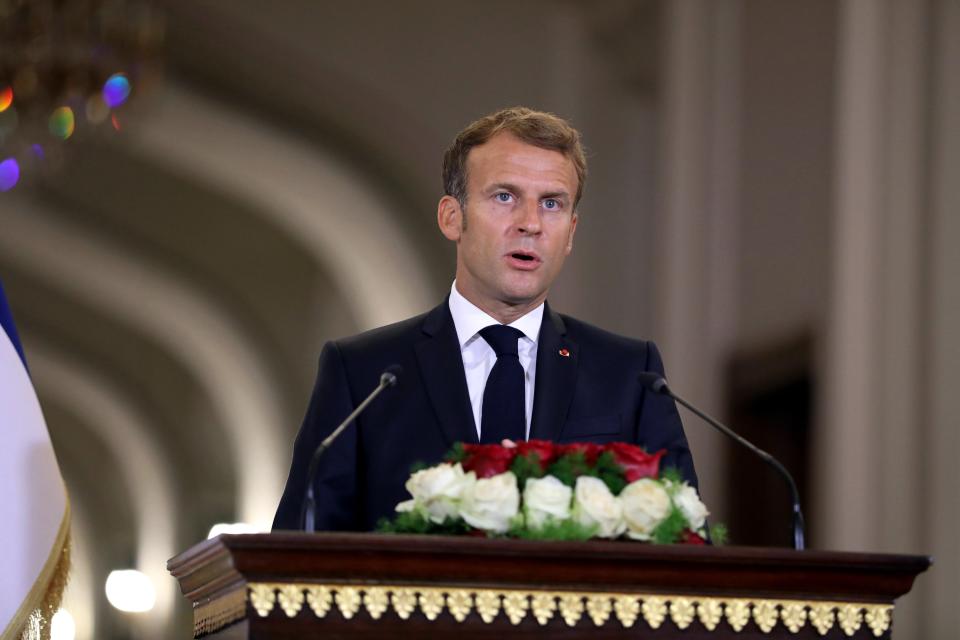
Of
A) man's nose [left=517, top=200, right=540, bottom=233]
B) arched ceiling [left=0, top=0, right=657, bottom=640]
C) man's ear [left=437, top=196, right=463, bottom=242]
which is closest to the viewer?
man's nose [left=517, top=200, right=540, bottom=233]

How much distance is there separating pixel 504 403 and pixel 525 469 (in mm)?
647

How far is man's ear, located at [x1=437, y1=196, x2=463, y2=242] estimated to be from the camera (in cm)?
313

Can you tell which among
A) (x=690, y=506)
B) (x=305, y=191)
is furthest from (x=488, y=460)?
(x=305, y=191)

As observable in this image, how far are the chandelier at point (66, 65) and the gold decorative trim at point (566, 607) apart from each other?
6.56 m

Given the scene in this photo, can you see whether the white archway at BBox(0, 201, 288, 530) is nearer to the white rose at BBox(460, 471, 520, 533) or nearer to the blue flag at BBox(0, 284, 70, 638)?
the blue flag at BBox(0, 284, 70, 638)

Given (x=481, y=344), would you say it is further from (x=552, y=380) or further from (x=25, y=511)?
(x=25, y=511)

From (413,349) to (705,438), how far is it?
17.6ft

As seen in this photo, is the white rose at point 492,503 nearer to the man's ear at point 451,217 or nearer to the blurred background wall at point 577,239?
the man's ear at point 451,217

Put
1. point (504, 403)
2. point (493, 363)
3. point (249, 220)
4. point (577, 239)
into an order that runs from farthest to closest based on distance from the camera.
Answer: point (249, 220), point (577, 239), point (493, 363), point (504, 403)

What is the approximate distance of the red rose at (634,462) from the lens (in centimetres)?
234

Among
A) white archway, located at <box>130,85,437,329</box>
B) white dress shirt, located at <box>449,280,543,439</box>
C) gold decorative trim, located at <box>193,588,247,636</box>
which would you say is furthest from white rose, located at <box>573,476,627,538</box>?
white archway, located at <box>130,85,437,329</box>

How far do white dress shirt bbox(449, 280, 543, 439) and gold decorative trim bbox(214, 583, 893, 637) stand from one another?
834mm

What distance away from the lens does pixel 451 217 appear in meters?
3.16

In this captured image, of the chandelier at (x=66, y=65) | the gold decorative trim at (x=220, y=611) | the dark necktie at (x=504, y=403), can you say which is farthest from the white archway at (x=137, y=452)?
the gold decorative trim at (x=220, y=611)
